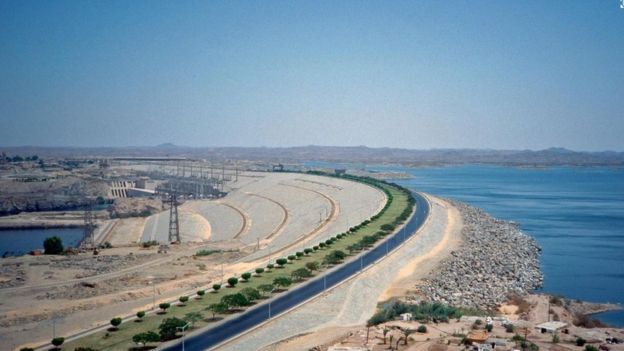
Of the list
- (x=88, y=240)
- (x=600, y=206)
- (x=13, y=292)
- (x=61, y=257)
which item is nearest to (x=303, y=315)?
(x=13, y=292)

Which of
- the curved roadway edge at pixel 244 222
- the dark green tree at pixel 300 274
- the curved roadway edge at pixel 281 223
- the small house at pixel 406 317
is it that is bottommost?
the curved roadway edge at pixel 244 222

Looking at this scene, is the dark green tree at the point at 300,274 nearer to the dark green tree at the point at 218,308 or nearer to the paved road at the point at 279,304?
the paved road at the point at 279,304

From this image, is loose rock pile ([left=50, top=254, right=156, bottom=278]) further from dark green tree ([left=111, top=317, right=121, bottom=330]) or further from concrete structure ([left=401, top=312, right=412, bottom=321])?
concrete structure ([left=401, top=312, right=412, bottom=321])

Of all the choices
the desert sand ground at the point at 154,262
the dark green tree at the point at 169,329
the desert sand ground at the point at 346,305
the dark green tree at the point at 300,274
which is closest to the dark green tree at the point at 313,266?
the dark green tree at the point at 300,274

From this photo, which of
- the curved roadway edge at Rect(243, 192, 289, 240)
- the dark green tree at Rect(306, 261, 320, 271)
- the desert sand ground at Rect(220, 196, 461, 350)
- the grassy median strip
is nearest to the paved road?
the desert sand ground at Rect(220, 196, 461, 350)

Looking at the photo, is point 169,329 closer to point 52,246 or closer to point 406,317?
point 406,317

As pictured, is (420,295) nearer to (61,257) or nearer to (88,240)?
(61,257)
